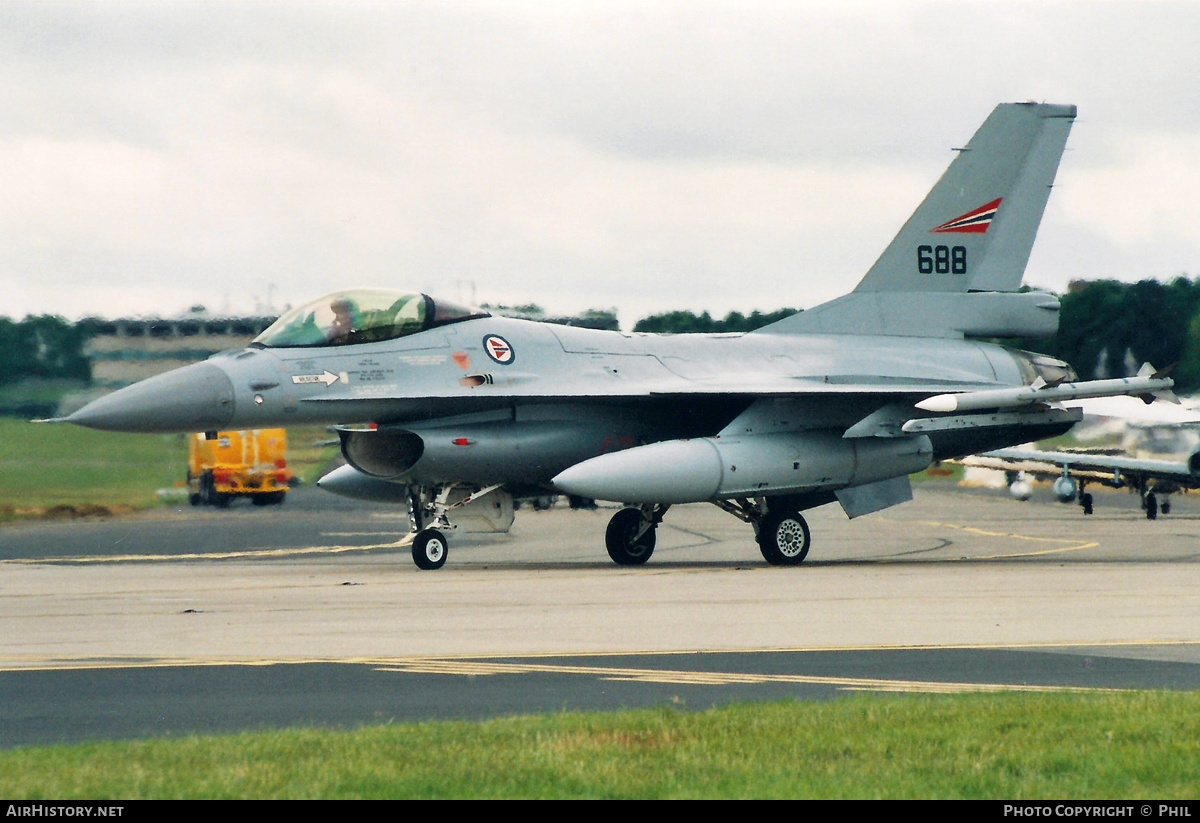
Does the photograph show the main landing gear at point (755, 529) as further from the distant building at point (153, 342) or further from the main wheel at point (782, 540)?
the distant building at point (153, 342)

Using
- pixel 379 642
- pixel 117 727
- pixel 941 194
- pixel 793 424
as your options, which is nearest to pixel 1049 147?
pixel 941 194

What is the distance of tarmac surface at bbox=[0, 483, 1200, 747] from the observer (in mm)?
9531

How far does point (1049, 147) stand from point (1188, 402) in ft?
25.0

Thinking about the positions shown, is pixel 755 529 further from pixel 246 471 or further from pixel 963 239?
pixel 246 471

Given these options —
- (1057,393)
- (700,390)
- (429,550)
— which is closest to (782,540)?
(700,390)

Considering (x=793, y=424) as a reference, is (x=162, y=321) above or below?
above

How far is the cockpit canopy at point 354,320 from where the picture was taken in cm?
1942

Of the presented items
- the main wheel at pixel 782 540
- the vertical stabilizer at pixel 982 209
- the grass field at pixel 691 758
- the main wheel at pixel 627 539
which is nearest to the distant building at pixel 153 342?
the main wheel at pixel 627 539

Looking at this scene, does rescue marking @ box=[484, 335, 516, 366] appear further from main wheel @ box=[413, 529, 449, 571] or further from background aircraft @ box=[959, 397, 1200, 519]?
background aircraft @ box=[959, 397, 1200, 519]

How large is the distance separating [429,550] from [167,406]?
3631 mm

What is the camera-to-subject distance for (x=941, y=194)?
23.4 m

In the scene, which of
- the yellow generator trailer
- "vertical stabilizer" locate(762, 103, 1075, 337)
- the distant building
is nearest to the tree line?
"vertical stabilizer" locate(762, 103, 1075, 337)

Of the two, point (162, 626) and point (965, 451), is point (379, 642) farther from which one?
point (965, 451)
